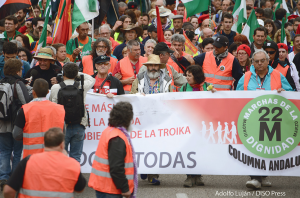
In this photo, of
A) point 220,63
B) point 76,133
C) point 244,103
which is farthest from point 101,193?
point 220,63

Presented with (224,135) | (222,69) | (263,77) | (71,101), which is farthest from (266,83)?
(71,101)

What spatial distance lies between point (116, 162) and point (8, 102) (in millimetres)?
3205

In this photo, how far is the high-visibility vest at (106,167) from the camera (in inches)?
187

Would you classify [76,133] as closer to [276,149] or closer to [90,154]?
[90,154]

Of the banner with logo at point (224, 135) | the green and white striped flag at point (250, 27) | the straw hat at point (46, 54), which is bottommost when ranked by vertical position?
the banner with logo at point (224, 135)

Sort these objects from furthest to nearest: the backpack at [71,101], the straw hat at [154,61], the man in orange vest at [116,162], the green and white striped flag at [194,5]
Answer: the green and white striped flag at [194,5] → the straw hat at [154,61] → the backpack at [71,101] → the man in orange vest at [116,162]

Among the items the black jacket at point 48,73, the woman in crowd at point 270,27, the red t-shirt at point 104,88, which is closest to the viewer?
the red t-shirt at point 104,88

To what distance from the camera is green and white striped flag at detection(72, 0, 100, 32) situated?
1041cm

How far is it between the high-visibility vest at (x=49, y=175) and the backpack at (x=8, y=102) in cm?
316

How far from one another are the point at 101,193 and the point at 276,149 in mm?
3782

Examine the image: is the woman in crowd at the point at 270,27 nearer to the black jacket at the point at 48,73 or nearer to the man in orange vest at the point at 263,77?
the man in orange vest at the point at 263,77

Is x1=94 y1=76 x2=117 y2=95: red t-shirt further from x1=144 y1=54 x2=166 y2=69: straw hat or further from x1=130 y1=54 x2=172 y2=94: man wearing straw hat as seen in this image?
x1=144 y1=54 x2=166 y2=69: straw hat

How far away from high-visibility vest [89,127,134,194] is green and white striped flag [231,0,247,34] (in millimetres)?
8419

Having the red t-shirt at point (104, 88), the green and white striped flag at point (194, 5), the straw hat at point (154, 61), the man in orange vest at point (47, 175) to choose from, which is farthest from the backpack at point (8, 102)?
the green and white striped flag at point (194, 5)
